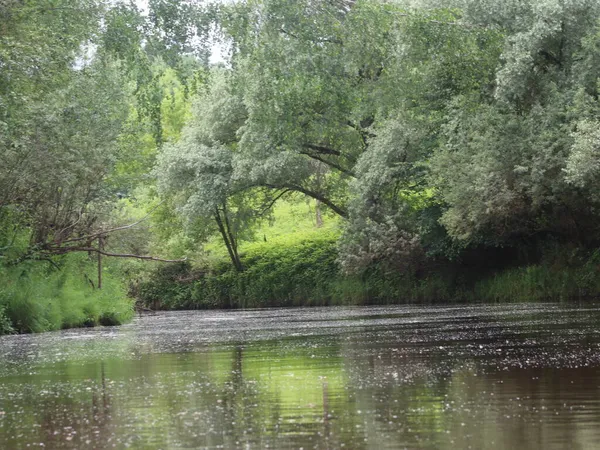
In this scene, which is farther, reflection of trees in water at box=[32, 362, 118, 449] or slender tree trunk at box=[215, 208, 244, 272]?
slender tree trunk at box=[215, 208, 244, 272]

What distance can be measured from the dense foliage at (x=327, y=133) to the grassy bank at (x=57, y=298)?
249mm

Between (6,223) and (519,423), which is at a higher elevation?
(6,223)

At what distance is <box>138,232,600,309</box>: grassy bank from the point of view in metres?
37.2

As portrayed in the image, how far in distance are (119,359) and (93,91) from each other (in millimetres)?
15196

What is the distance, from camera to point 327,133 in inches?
1729

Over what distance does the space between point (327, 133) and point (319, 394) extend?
34.7 meters

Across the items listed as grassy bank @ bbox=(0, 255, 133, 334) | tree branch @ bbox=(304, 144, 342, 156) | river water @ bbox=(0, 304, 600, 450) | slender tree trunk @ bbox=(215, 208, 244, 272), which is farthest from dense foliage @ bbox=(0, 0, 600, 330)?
river water @ bbox=(0, 304, 600, 450)

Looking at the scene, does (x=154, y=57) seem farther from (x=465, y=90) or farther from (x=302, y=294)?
(x=302, y=294)

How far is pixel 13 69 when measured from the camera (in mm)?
19734

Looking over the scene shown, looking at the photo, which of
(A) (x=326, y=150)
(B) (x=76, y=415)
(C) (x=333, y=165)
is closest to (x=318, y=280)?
(C) (x=333, y=165)

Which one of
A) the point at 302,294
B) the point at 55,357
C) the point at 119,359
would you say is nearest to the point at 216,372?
the point at 119,359

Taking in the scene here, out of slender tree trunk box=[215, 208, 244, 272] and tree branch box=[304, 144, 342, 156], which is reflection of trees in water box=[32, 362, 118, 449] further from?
slender tree trunk box=[215, 208, 244, 272]

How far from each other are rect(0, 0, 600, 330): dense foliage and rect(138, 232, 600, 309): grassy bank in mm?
151

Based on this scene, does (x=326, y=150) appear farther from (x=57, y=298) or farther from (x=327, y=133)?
(x=57, y=298)
